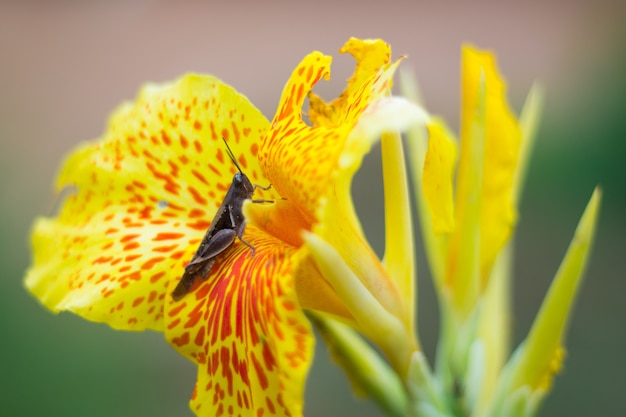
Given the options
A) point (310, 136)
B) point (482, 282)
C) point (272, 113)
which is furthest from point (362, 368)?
point (272, 113)

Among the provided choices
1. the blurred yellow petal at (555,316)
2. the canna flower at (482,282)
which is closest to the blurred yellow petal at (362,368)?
the canna flower at (482,282)

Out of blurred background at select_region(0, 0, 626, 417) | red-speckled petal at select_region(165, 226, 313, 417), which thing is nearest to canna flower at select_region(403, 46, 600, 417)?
red-speckled petal at select_region(165, 226, 313, 417)

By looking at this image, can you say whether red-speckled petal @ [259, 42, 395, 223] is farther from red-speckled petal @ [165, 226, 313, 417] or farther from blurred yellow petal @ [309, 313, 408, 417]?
blurred yellow petal @ [309, 313, 408, 417]

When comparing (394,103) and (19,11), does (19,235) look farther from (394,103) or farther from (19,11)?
(19,11)

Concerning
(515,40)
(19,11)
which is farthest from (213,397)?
A: (19,11)

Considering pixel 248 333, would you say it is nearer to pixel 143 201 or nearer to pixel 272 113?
pixel 143 201

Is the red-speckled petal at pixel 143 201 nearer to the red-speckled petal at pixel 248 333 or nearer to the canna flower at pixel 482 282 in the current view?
the red-speckled petal at pixel 248 333
